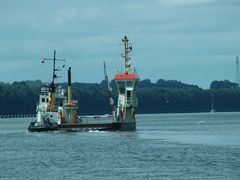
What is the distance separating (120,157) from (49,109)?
52.5 m

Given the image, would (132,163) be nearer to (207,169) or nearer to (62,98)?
(207,169)

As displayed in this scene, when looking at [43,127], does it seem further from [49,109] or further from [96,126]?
[96,126]

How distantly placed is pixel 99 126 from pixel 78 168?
193ft

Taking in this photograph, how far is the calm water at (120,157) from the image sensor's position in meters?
78.0

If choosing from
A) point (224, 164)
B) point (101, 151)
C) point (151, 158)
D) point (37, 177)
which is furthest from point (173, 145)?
point (37, 177)

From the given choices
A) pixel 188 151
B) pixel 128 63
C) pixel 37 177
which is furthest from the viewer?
pixel 128 63

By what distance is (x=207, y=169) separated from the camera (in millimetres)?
79938

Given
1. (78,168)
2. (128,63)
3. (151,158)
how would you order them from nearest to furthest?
(78,168) < (151,158) < (128,63)

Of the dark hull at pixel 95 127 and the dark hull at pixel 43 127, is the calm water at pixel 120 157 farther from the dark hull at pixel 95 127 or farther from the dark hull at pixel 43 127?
the dark hull at pixel 43 127

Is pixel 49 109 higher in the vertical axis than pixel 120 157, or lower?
higher

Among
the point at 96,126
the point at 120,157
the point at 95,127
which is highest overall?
the point at 96,126

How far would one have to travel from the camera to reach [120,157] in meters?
93.4

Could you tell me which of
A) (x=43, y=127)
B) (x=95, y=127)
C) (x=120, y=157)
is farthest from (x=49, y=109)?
(x=120, y=157)

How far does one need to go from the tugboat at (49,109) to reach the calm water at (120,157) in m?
11.8
